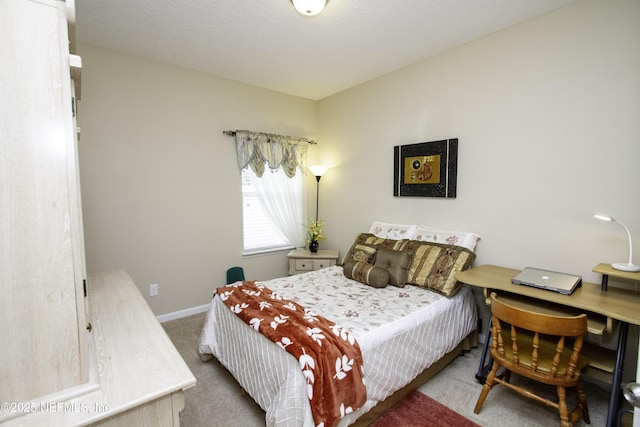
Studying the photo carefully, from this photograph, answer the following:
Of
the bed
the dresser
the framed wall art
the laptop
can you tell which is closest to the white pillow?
the bed

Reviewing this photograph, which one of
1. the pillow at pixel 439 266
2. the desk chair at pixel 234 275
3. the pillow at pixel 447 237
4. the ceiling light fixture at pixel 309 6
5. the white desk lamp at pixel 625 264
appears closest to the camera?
the white desk lamp at pixel 625 264

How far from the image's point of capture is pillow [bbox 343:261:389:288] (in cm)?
249

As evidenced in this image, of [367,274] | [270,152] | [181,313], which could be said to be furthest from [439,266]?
[181,313]

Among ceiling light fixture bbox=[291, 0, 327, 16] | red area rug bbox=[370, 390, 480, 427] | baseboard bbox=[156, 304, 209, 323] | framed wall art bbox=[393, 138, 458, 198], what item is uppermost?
ceiling light fixture bbox=[291, 0, 327, 16]

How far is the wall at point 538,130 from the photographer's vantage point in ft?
6.43

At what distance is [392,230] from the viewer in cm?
317

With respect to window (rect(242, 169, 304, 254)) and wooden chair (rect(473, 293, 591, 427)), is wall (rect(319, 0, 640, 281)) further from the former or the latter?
window (rect(242, 169, 304, 254))

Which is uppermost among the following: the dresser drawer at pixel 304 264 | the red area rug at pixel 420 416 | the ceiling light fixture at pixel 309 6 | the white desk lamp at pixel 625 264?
the ceiling light fixture at pixel 309 6

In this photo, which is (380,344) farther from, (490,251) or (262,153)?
(262,153)

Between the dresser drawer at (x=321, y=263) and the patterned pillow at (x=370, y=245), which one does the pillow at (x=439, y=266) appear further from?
the dresser drawer at (x=321, y=263)

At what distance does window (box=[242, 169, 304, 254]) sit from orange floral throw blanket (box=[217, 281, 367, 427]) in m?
1.86

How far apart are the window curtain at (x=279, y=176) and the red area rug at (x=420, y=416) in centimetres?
243

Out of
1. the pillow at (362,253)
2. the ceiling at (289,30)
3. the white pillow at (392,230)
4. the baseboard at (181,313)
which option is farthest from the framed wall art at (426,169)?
the baseboard at (181,313)

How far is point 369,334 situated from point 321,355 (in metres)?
0.37
